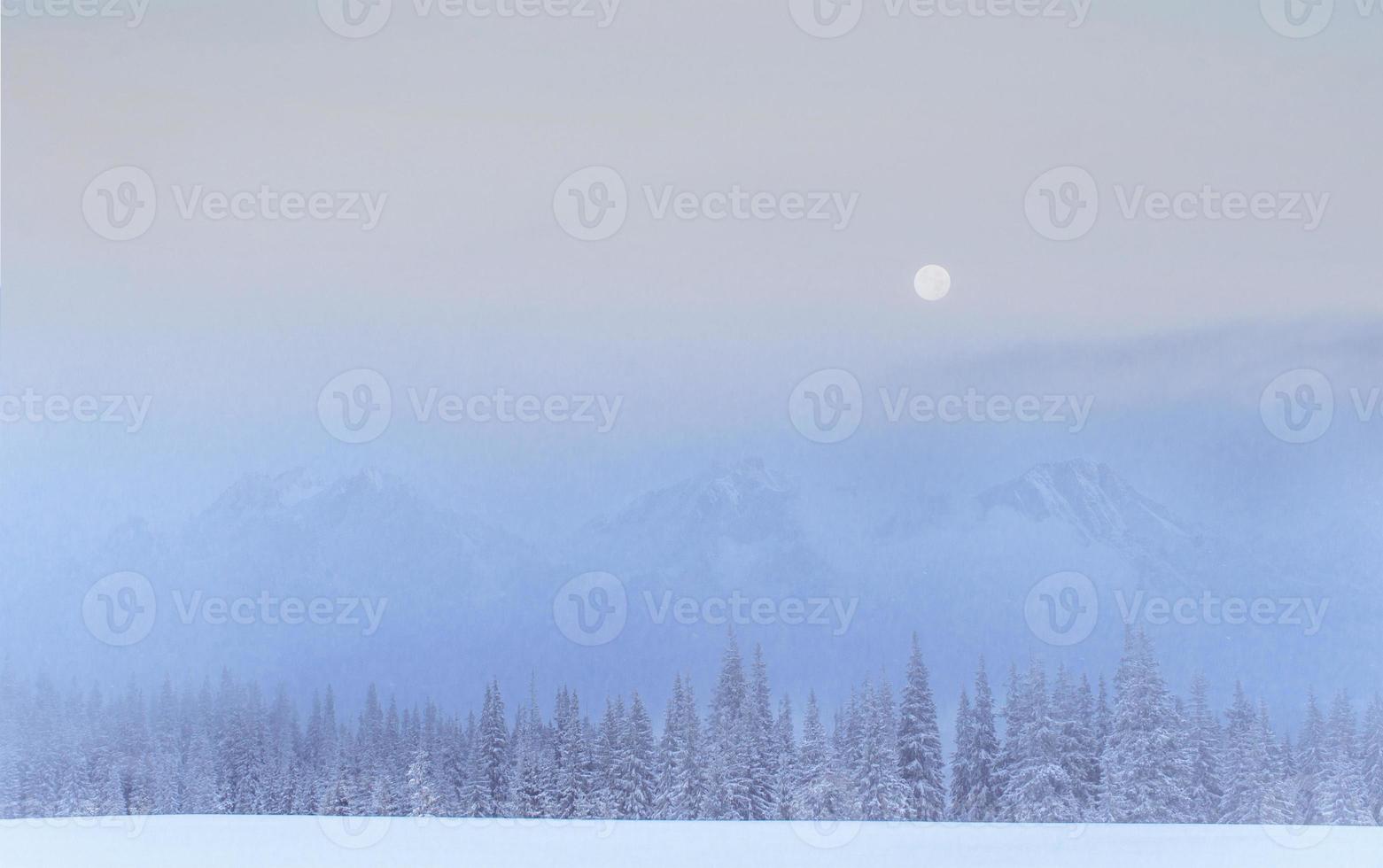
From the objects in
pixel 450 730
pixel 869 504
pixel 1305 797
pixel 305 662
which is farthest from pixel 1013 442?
pixel 305 662

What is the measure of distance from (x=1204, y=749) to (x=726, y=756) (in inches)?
69.6

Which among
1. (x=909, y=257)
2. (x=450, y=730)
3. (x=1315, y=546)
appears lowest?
(x=450, y=730)

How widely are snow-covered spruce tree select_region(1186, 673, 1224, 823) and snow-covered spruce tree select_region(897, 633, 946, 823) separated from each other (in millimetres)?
916

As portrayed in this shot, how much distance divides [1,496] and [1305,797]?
16.5 ft

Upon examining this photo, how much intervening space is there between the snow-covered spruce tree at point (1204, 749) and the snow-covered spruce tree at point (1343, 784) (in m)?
0.38

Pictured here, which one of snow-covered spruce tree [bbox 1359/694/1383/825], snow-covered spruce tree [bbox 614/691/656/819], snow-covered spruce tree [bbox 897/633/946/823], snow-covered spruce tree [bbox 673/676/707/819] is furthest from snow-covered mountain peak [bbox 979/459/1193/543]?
snow-covered spruce tree [bbox 614/691/656/819]

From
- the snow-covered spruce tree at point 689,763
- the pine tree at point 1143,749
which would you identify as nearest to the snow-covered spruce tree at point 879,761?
the snow-covered spruce tree at point 689,763

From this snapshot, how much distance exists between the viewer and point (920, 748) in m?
4.76

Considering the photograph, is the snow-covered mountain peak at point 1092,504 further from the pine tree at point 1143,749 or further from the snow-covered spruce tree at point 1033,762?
the snow-covered spruce tree at point 1033,762

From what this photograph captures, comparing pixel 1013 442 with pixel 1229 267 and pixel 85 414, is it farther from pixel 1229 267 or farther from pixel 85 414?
pixel 85 414

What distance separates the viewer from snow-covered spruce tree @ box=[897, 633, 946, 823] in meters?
4.74

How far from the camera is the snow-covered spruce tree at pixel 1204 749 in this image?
471 centimetres

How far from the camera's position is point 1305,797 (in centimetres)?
468

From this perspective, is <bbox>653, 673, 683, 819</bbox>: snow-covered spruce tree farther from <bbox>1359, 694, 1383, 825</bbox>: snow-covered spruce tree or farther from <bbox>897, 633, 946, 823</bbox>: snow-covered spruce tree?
<bbox>1359, 694, 1383, 825</bbox>: snow-covered spruce tree
